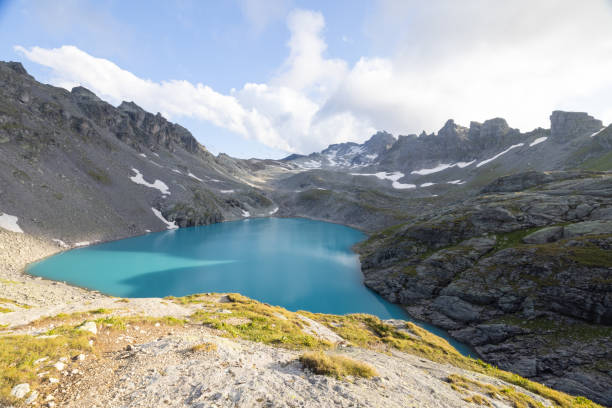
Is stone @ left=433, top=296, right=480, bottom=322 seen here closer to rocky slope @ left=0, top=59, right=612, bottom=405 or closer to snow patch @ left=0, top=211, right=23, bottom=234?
rocky slope @ left=0, top=59, right=612, bottom=405

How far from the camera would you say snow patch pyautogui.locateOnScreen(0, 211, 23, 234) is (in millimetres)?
49088

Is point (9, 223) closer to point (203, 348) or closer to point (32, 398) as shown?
point (32, 398)

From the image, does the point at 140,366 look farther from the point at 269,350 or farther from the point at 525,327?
the point at 525,327

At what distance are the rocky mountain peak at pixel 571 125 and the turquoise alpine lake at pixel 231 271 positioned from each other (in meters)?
153

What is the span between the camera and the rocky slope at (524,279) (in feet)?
76.4

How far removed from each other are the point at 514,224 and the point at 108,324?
5561 centimetres

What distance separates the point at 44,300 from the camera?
27672 mm

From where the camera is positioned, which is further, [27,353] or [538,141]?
[538,141]

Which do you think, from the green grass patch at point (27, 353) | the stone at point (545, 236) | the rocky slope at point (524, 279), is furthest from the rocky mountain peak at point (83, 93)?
the stone at point (545, 236)

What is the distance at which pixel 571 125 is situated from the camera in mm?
140625

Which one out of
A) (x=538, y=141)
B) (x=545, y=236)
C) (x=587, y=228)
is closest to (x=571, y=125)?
(x=538, y=141)

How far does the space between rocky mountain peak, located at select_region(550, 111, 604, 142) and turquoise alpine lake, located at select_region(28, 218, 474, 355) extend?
153 metres

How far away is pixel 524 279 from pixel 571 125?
174 m

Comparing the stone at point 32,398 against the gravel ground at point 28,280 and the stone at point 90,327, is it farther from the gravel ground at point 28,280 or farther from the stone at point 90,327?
the gravel ground at point 28,280
